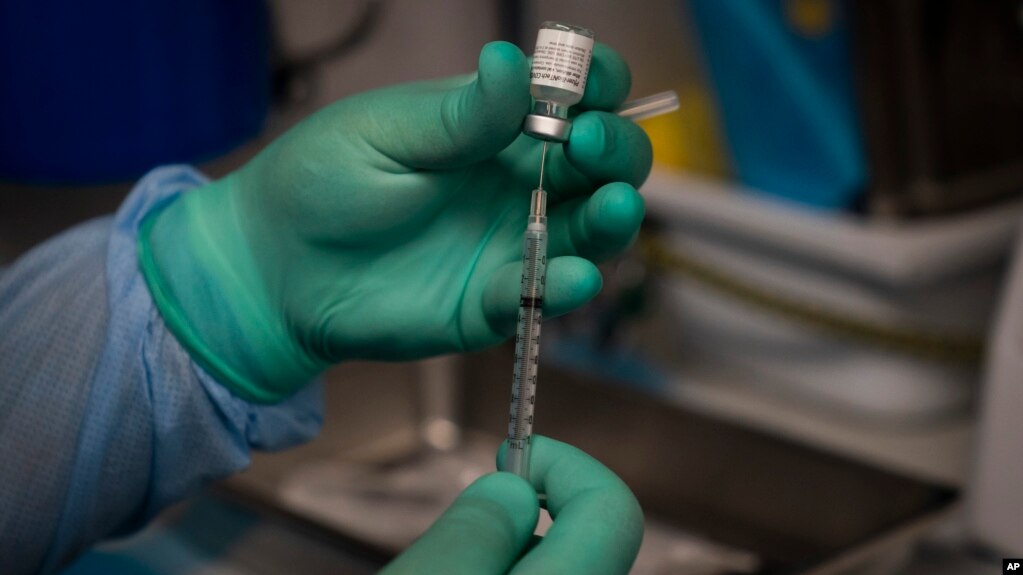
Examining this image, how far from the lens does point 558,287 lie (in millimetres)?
597

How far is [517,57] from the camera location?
555mm

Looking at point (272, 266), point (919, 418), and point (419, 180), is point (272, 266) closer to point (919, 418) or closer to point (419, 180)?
point (419, 180)

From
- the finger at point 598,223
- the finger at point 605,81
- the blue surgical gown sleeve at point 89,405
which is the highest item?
the finger at point 605,81

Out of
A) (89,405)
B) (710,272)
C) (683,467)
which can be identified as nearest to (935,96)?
(710,272)

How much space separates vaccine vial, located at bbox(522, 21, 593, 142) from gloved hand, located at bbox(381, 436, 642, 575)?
18cm

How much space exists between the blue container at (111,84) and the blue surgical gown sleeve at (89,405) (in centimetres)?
24

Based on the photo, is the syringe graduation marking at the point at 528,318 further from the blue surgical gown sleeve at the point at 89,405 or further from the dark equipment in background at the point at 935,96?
the dark equipment in background at the point at 935,96

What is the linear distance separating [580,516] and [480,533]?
0.17 ft

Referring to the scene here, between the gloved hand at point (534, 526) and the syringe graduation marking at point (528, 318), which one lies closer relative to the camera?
the gloved hand at point (534, 526)

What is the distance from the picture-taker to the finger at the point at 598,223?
0.57 m

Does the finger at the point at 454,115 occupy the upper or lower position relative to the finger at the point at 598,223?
upper

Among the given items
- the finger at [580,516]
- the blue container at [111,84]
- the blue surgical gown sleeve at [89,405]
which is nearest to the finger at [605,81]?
the finger at [580,516]

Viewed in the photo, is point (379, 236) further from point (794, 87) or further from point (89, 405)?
point (794, 87)

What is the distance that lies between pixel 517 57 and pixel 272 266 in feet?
0.82
